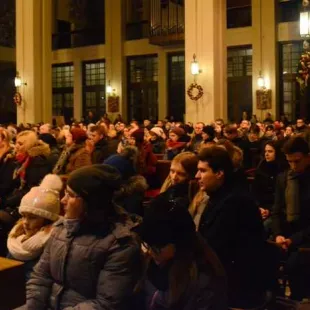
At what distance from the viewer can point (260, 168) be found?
7184 millimetres

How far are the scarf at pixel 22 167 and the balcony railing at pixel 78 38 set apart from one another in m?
18.6

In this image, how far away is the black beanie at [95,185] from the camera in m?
3.12

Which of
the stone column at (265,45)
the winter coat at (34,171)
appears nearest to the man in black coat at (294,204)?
the winter coat at (34,171)

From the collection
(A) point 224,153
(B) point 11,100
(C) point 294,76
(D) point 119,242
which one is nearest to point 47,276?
(D) point 119,242

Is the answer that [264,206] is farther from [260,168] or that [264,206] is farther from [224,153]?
[224,153]

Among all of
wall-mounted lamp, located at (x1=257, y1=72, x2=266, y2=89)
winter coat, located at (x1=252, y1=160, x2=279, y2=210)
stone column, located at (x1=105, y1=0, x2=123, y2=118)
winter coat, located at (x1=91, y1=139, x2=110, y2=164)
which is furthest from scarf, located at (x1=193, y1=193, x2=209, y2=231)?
stone column, located at (x1=105, y1=0, x2=123, y2=118)

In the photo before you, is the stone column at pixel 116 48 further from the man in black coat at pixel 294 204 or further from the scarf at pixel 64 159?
the man in black coat at pixel 294 204

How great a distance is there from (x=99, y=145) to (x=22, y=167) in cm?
228

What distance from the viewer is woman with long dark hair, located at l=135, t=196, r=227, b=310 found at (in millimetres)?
2734

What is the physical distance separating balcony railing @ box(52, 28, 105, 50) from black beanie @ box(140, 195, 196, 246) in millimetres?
22893

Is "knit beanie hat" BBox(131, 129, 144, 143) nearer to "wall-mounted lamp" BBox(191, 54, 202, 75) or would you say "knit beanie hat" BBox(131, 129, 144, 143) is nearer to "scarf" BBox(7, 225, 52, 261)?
"scarf" BBox(7, 225, 52, 261)

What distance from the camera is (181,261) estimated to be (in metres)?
2.74

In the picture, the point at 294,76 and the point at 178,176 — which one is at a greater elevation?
the point at 294,76

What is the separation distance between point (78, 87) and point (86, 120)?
2.33 meters
